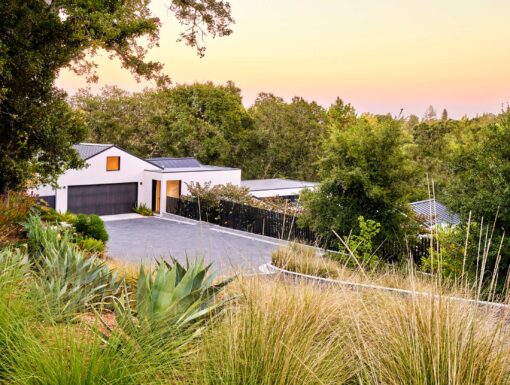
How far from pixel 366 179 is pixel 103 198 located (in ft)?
56.3

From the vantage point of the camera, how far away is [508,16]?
17125mm

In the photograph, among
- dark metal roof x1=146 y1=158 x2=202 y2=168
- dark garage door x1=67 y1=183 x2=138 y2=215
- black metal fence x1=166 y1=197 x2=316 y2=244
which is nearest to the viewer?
black metal fence x1=166 y1=197 x2=316 y2=244

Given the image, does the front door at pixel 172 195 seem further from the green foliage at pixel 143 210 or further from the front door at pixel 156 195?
the green foliage at pixel 143 210

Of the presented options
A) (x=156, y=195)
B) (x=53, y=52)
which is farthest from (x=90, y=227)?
(x=156, y=195)

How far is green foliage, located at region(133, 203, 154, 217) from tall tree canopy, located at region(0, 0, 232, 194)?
15.5 m

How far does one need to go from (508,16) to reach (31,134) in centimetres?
1450

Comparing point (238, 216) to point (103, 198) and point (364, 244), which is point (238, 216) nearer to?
point (103, 198)

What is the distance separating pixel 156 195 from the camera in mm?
30375

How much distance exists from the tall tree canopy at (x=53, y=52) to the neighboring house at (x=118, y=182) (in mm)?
14231

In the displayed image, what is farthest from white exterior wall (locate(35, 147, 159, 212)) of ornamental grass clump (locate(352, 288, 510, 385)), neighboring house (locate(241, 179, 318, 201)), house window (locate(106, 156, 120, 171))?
ornamental grass clump (locate(352, 288, 510, 385))

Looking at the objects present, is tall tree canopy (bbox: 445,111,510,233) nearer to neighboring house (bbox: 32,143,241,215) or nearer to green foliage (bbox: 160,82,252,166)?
neighboring house (bbox: 32,143,241,215)

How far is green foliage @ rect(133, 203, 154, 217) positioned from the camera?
2933 cm

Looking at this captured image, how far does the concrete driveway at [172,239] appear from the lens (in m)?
18.2

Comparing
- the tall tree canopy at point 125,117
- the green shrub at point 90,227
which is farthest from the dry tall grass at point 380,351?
the tall tree canopy at point 125,117
